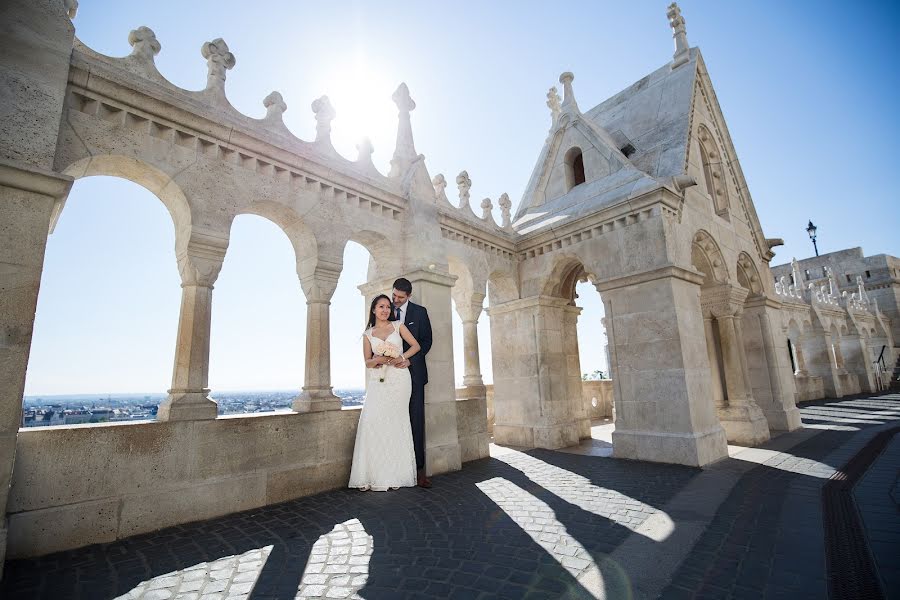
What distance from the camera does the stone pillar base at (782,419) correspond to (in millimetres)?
9008

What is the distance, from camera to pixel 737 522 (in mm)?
3498

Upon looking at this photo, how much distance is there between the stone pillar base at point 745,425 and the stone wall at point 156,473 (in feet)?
24.0

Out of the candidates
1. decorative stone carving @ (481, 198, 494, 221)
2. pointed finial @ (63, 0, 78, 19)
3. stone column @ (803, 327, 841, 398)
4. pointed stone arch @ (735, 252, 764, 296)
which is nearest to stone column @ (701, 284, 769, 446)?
pointed stone arch @ (735, 252, 764, 296)

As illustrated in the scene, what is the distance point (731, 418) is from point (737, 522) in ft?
18.4

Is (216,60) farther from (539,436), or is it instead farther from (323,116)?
(539,436)

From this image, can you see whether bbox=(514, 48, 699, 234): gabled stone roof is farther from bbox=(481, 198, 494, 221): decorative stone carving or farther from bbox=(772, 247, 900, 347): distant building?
bbox=(772, 247, 900, 347): distant building

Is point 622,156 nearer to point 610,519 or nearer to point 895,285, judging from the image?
point 610,519

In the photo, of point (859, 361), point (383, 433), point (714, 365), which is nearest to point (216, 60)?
point (383, 433)

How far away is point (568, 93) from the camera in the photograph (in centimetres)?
981

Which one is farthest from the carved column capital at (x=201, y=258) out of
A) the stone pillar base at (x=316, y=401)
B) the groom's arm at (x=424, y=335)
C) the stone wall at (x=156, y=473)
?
the groom's arm at (x=424, y=335)

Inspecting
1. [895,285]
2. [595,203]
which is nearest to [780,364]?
[595,203]

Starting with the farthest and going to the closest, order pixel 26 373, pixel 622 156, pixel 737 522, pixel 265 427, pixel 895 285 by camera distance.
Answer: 1. pixel 895 285
2. pixel 622 156
3. pixel 265 427
4. pixel 737 522
5. pixel 26 373

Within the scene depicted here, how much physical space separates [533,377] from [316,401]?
451 cm

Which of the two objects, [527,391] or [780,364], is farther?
[780,364]
